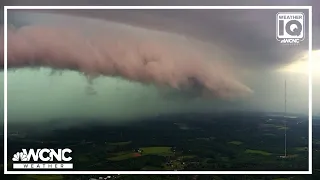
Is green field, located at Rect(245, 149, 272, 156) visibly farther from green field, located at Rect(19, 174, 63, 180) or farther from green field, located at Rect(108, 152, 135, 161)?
green field, located at Rect(19, 174, 63, 180)

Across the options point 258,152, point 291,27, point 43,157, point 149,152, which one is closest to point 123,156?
point 149,152

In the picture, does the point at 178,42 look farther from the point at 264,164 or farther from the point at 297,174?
the point at 297,174

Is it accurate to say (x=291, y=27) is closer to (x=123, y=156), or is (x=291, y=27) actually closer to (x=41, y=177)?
(x=123, y=156)

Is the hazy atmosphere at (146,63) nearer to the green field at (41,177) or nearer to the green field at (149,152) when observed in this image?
the green field at (149,152)

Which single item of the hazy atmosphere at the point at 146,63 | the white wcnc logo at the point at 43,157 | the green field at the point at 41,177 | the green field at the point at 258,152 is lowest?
the green field at the point at 41,177

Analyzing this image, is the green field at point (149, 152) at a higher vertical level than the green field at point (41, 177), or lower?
higher

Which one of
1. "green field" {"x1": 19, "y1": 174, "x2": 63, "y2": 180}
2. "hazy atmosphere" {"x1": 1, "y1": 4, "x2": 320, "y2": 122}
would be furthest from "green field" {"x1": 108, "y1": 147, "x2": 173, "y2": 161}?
"green field" {"x1": 19, "y1": 174, "x2": 63, "y2": 180}

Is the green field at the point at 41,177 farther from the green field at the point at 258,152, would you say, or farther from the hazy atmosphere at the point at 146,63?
the green field at the point at 258,152

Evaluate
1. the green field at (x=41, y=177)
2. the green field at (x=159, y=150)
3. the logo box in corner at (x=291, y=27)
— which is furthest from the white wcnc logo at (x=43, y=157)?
the logo box in corner at (x=291, y=27)
